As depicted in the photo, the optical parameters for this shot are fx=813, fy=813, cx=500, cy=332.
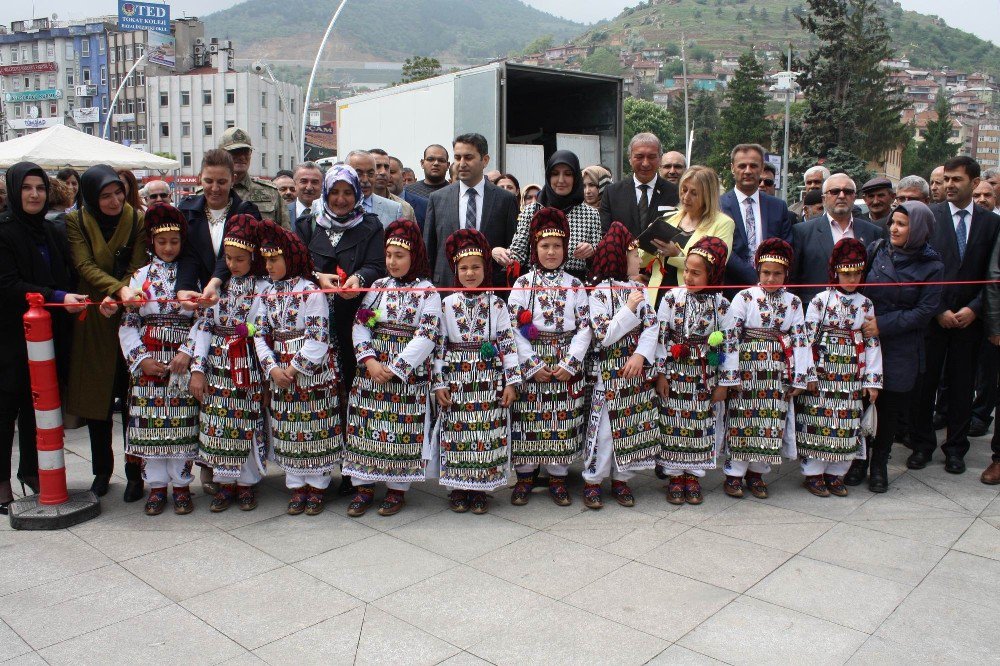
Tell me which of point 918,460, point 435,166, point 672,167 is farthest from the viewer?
point 435,166

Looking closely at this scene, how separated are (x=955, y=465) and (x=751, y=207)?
2.32 m

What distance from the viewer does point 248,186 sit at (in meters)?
5.95

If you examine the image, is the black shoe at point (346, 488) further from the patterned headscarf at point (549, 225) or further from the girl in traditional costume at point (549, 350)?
the patterned headscarf at point (549, 225)


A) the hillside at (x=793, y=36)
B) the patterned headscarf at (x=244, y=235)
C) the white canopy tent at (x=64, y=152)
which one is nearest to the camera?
the patterned headscarf at (x=244, y=235)

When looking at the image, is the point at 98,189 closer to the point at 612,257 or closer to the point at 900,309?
the point at 612,257

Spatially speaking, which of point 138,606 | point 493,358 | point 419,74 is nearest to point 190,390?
point 138,606

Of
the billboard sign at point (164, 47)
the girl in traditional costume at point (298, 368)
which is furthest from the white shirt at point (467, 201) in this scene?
the billboard sign at point (164, 47)

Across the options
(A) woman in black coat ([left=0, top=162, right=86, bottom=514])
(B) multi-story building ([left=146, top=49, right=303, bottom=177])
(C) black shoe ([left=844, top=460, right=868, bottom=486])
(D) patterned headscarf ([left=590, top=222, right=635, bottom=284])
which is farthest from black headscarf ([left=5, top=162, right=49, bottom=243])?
(B) multi-story building ([left=146, top=49, right=303, bottom=177])

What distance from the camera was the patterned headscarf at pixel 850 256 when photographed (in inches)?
198

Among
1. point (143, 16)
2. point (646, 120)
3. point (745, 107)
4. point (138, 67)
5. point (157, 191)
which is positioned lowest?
point (157, 191)

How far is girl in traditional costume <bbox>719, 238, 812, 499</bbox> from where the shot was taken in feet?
16.6

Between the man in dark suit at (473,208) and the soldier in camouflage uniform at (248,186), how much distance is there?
112 cm

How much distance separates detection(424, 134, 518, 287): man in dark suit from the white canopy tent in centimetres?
597

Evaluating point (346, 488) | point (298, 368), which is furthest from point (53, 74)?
point (298, 368)
